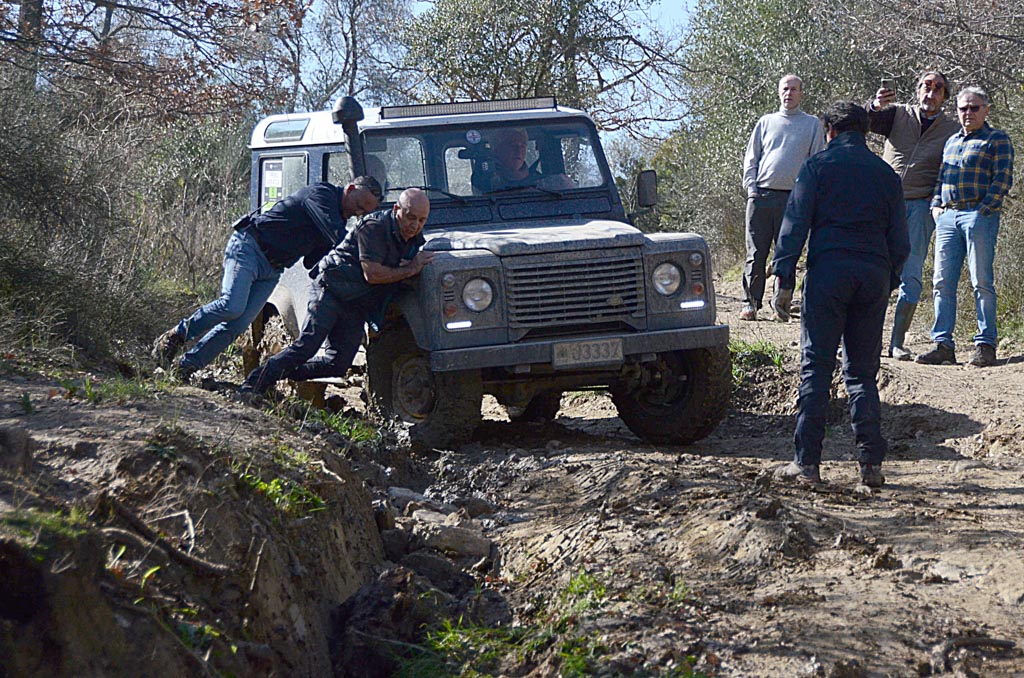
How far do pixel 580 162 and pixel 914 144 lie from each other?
8.86 feet

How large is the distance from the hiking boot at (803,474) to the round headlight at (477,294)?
1.88m

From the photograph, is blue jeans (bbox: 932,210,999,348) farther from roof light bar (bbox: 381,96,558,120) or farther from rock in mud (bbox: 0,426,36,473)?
rock in mud (bbox: 0,426,36,473)

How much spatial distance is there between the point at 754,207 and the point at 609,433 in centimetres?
246

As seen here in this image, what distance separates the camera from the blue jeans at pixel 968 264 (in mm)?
8641

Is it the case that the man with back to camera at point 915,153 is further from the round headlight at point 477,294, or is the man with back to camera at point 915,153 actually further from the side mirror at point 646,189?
the round headlight at point 477,294

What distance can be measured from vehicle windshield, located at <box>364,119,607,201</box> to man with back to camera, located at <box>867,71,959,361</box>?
2544 mm

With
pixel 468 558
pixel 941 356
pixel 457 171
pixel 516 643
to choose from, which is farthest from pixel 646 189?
pixel 516 643

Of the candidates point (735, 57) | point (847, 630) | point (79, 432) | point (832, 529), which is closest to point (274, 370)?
point (79, 432)

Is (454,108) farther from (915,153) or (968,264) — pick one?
(968,264)

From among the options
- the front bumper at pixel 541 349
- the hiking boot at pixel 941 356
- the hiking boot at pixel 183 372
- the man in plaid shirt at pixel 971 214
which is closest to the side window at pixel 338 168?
the hiking boot at pixel 183 372

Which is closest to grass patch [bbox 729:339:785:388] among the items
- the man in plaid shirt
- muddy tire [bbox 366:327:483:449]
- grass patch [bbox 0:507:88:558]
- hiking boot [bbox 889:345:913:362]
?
hiking boot [bbox 889:345:913:362]

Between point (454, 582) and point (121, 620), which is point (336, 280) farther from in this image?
point (121, 620)

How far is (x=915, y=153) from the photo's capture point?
9.04 metres

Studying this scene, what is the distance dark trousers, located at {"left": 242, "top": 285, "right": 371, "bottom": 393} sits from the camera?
7.31 metres
